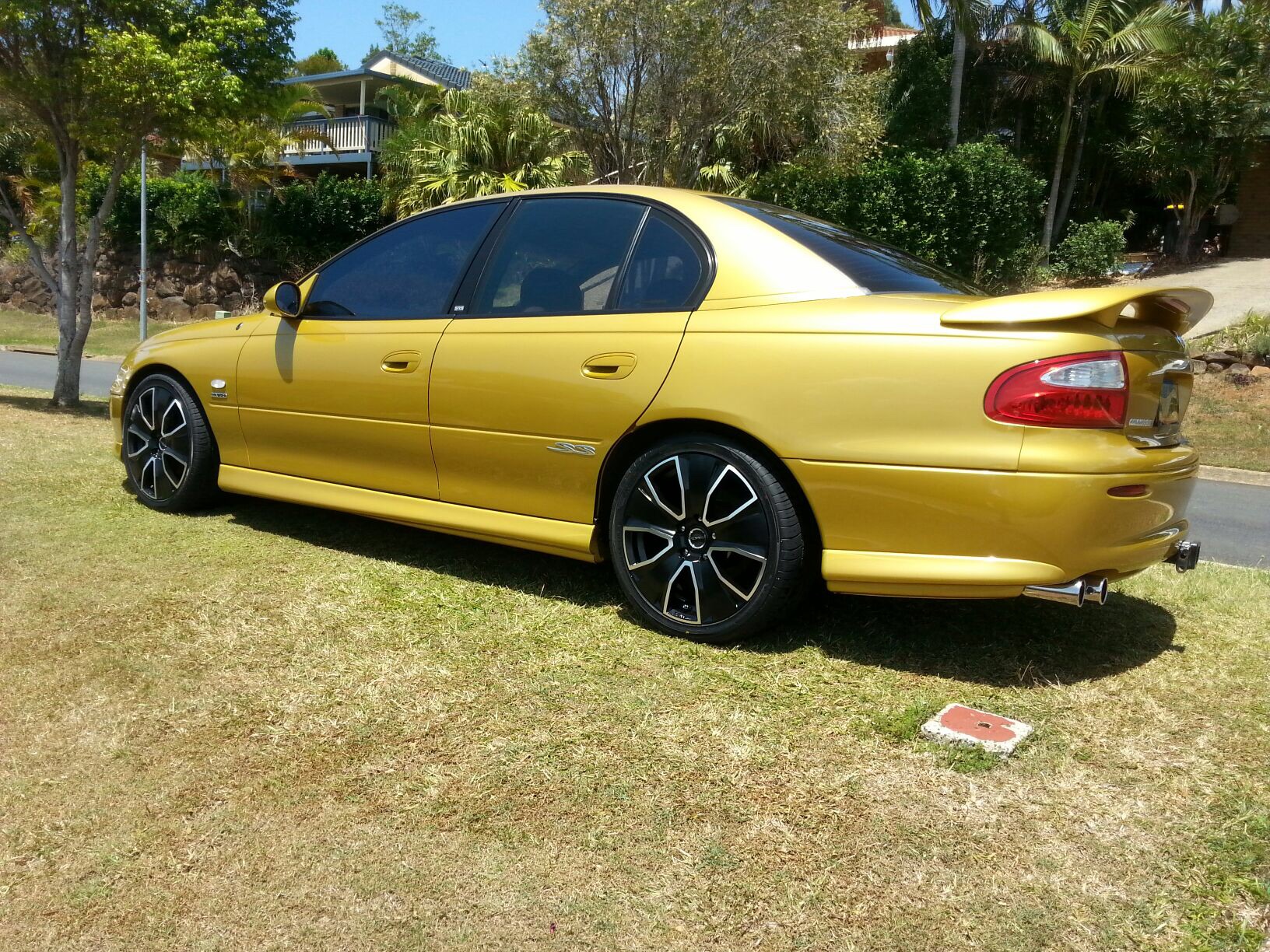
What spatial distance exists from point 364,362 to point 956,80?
70.5ft

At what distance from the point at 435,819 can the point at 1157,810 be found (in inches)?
67.9

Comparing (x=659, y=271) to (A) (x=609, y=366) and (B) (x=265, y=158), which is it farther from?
(B) (x=265, y=158)

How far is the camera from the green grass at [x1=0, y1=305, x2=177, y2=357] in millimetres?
22422

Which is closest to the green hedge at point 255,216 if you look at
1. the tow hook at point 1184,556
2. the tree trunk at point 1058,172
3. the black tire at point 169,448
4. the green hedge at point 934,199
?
the green hedge at point 934,199

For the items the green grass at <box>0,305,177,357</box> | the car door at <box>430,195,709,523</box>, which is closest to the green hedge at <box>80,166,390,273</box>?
the green grass at <box>0,305,177,357</box>

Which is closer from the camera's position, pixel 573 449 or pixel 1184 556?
pixel 1184 556

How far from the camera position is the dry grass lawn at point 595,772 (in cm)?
214

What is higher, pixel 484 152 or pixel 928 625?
pixel 484 152

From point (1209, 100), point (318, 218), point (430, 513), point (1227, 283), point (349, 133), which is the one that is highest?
point (349, 133)

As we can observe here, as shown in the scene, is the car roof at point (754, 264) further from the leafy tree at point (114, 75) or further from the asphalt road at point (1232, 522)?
the leafy tree at point (114, 75)

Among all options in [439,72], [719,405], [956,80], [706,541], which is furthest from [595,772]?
[439,72]

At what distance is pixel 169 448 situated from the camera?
17.2ft

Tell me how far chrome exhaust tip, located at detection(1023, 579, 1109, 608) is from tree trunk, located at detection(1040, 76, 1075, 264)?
21.5 m

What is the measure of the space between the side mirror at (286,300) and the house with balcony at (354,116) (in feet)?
83.1
